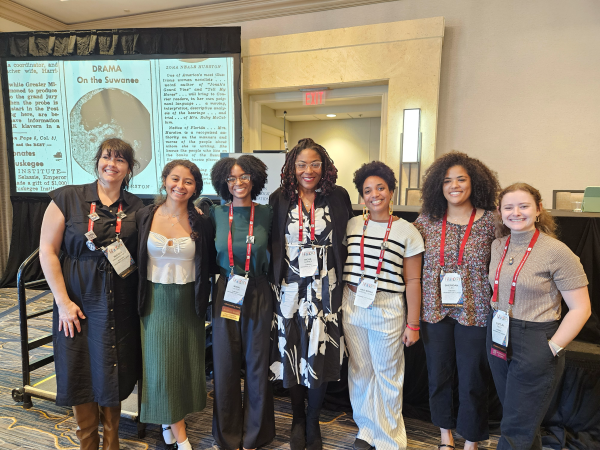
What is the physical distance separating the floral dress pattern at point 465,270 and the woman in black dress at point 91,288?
1.48 metres

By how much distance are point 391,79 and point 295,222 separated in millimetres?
3308

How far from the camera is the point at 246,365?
1773mm

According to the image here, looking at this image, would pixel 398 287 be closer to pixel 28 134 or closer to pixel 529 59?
pixel 529 59

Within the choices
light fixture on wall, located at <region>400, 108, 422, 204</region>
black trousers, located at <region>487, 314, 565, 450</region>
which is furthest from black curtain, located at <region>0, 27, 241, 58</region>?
black trousers, located at <region>487, 314, 565, 450</region>

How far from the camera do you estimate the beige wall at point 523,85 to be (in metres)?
3.84

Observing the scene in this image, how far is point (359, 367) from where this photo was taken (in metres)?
1.84

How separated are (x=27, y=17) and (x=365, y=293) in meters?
6.59

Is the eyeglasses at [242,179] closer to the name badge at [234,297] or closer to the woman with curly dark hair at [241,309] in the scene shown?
the woman with curly dark hair at [241,309]

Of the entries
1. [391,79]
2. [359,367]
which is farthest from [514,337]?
[391,79]

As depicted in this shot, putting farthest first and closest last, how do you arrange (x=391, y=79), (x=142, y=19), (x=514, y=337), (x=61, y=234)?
(x=142, y=19), (x=391, y=79), (x=61, y=234), (x=514, y=337)

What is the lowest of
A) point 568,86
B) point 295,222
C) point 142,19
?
point 295,222

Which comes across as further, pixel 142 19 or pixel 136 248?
pixel 142 19

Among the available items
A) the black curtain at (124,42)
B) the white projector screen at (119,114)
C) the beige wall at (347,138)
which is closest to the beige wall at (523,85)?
the beige wall at (347,138)

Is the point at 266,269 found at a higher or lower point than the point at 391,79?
lower
